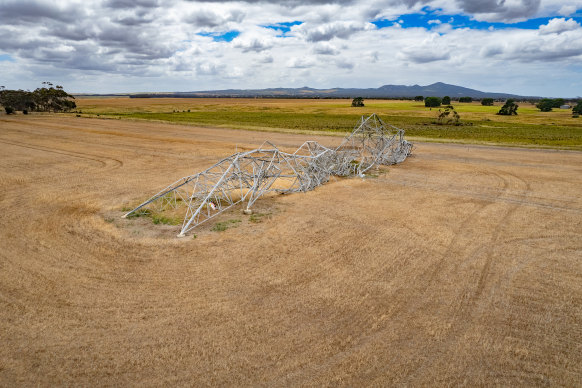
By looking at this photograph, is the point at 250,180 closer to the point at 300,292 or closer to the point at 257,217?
the point at 257,217

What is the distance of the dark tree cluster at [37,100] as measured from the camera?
7906 cm

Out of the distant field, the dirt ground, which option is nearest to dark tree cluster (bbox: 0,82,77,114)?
the distant field

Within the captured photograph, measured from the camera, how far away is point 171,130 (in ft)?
152

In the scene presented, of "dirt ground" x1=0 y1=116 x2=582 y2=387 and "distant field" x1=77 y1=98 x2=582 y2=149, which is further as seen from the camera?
"distant field" x1=77 y1=98 x2=582 y2=149

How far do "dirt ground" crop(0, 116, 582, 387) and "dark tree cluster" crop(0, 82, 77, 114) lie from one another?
81.6m

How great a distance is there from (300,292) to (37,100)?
99.3 meters

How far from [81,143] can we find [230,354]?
35.6 meters

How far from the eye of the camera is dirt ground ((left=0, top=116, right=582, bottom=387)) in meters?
6.33

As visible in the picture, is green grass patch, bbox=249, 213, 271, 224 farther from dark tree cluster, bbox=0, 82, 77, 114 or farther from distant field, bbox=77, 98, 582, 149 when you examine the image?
dark tree cluster, bbox=0, 82, 77, 114

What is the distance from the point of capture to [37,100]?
82125mm

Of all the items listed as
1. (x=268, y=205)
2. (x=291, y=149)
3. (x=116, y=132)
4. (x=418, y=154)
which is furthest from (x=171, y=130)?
(x=268, y=205)

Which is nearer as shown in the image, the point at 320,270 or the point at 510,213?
the point at 320,270

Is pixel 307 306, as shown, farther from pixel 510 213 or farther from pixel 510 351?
pixel 510 213

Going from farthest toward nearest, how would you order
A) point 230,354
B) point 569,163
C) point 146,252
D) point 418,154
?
point 418,154
point 569,163
point 146,252
point 230,354
